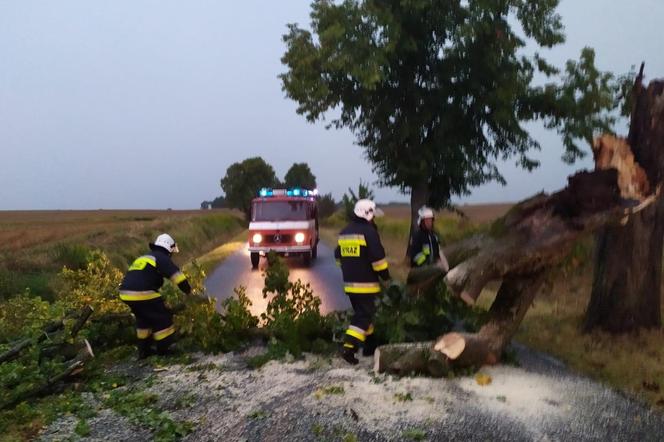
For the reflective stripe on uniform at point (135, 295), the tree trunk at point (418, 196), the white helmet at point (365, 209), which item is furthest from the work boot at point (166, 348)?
the tree trunk at point (418, 196)

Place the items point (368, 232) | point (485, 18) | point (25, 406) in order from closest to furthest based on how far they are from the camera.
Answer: point (25, 406)
point (368, 232)
point (485, 18)

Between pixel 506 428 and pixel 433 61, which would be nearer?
pixel 506 428

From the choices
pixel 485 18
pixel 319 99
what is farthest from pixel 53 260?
pixel 485 18

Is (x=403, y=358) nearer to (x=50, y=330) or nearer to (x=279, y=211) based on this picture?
(x=50, y=330)

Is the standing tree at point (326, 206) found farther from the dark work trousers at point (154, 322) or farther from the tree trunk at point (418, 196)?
the dark work trousers at point (154, 322)

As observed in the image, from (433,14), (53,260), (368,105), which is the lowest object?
(53,260)

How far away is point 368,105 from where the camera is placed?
19.3 m

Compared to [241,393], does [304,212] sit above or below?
above

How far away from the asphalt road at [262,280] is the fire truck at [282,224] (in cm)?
64

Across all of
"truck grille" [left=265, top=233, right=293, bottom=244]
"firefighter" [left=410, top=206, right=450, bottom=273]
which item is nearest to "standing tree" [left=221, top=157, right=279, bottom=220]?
"truck grille" [left=265, top=233, right=293, bottom=244]

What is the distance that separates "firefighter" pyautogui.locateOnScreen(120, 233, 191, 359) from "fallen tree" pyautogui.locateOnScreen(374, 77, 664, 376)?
2781mm

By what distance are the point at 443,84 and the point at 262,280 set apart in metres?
8.73

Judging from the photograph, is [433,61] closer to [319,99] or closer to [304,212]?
[319,99]

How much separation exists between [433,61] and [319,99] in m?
3.91
